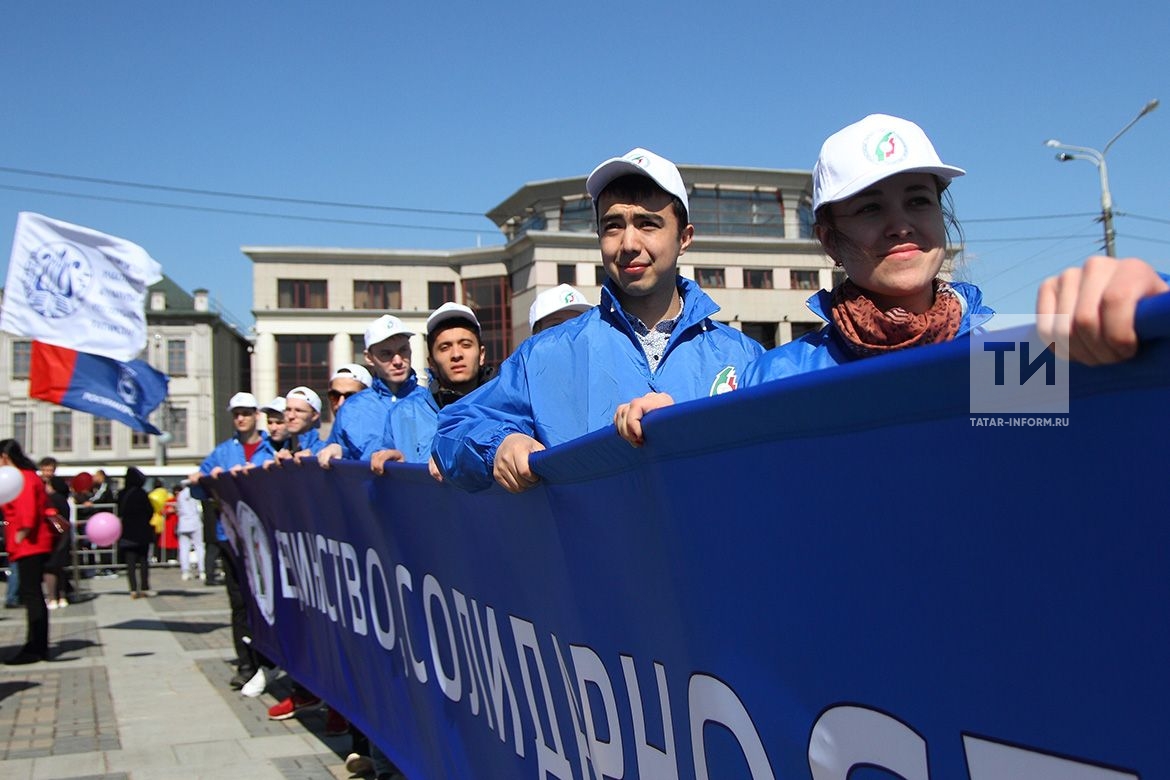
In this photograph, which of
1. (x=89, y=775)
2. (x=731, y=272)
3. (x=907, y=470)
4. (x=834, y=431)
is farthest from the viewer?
(x=731, y=272)

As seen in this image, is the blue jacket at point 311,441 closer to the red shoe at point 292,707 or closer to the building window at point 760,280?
the red shoe at point 292,707

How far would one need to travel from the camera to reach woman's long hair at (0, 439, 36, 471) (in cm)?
1125

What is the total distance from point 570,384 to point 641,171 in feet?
2.12

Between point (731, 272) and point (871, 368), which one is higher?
→ point (731, 272)

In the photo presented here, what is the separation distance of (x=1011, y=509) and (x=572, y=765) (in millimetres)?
1676

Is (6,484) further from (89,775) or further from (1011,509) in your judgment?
(1011,509)

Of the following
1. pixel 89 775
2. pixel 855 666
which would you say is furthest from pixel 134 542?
pixel 855 666

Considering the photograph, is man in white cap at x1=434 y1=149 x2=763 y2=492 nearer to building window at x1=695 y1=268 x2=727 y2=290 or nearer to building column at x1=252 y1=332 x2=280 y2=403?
building window at x1=695 y1=268 x2=727 y2=290

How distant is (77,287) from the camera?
9.93 m

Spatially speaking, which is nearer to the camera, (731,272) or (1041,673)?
(1041,673)

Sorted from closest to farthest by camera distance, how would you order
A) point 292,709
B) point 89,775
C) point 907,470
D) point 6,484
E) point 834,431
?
point 907,470, point 834,431, point 89,775, point 292,709, point 6,484

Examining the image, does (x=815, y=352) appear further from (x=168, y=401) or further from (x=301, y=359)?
(x=168, y=401)

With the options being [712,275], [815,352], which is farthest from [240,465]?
[712,275]

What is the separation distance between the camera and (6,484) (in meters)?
9.85
